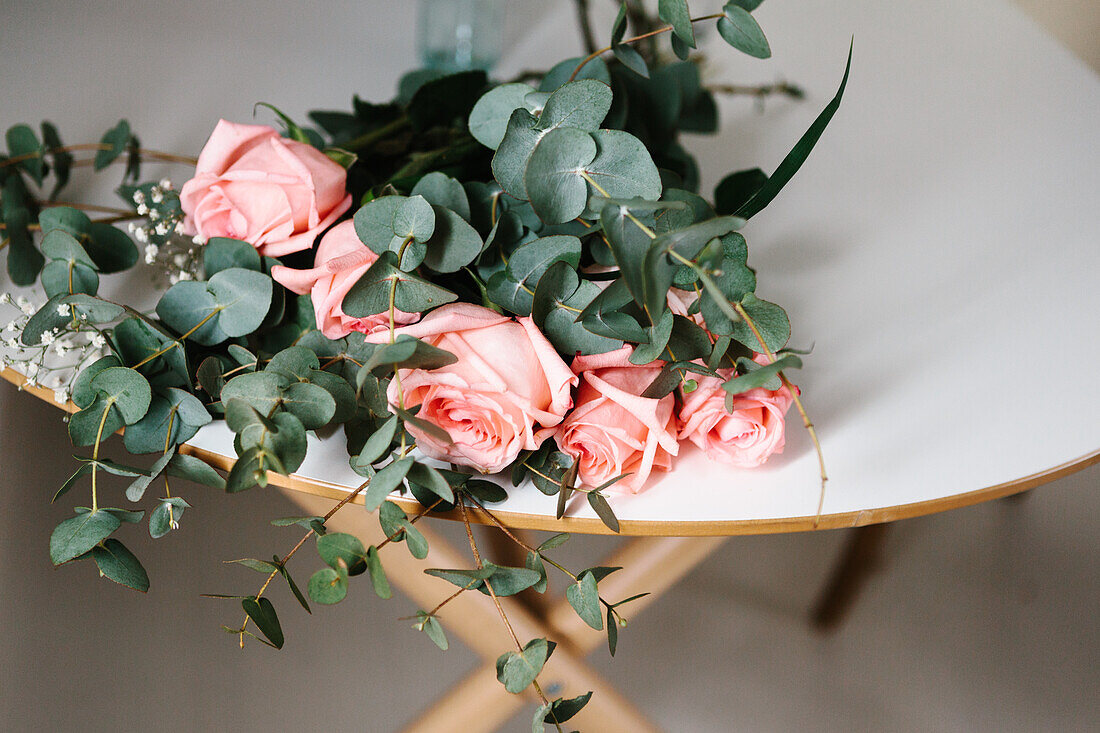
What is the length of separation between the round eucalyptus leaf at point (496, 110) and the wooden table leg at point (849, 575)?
74 centimetres

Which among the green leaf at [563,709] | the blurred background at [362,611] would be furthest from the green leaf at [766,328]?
the blurred background at [362,611]

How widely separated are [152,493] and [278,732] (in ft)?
0.91

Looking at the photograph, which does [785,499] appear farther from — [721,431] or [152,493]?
[152,493]

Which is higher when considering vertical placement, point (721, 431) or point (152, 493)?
point (721, 431)

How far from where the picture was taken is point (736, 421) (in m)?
0.46

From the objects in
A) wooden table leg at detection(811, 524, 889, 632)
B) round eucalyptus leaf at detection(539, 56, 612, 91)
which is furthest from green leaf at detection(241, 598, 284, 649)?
wooden table leg at detection(811, 524, 889, 632)

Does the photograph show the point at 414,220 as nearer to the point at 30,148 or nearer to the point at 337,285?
the point at 337,285

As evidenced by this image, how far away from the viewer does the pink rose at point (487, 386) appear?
1.34ft

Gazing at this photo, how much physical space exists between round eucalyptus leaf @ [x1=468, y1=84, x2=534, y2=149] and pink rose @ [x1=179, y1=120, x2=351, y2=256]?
100 mm

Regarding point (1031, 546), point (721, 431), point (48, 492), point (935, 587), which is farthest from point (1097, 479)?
point (48, 492)

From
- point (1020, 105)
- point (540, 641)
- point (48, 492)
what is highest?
point (1020, 105)

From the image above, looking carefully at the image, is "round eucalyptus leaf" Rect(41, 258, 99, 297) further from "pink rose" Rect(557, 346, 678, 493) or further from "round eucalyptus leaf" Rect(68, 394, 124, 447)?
"pink rose" Rect(557, 346, 678, 493)

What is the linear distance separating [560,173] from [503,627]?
0.46 m

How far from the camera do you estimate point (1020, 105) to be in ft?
2.99
